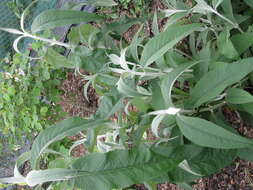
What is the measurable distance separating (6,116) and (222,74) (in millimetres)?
1669

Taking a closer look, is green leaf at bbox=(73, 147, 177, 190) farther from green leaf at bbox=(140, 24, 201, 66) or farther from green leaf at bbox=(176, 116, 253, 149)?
green leaf at bbox=(140, 24, 201, 66)

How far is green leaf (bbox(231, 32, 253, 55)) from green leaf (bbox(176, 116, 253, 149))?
1.02 feet

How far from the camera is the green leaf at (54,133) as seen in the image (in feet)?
2.94

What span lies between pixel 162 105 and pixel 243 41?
0.30 metres

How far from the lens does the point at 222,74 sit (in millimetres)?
842

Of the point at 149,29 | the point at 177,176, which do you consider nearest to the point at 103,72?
the point at 177,176

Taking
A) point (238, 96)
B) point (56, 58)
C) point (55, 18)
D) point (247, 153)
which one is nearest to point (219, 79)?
point (238, 96)

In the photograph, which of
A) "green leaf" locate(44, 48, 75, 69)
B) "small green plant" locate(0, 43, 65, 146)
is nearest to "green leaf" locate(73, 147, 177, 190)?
"green leaf" locate(44, 48, 75, 69)

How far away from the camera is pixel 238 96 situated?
36.8 inches

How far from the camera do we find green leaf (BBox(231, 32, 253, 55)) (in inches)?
38.4

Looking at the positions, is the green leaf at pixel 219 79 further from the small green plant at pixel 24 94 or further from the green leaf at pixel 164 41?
the small green plant at pixel 24 94

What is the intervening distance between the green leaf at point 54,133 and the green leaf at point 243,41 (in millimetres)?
486

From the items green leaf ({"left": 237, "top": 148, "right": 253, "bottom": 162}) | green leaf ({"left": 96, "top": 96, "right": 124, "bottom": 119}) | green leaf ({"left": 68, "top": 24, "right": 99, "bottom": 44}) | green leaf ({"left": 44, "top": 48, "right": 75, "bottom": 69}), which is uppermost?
green leaf ({"left": 68, "top": 24, "right": 99, "bottom": 44})

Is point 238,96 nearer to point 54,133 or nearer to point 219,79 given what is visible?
point 219,79
